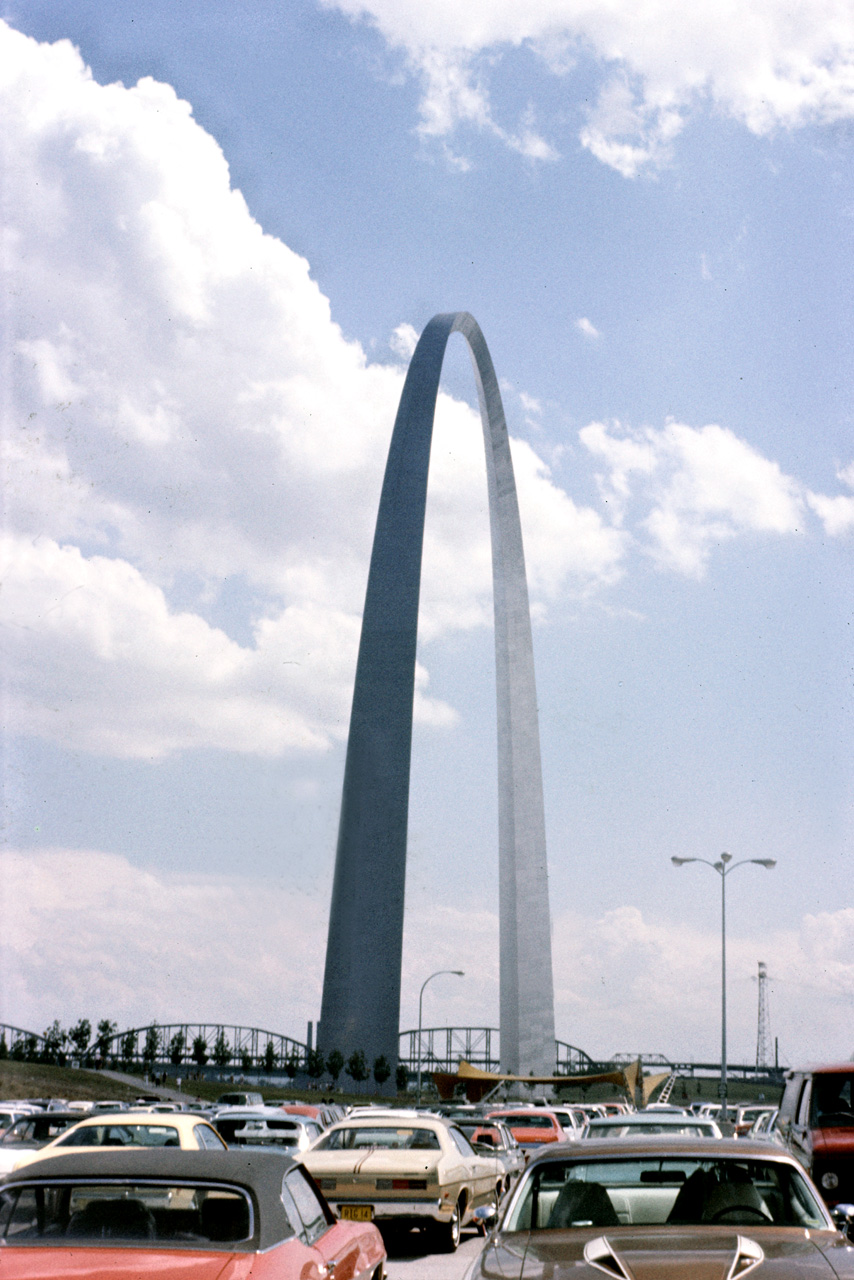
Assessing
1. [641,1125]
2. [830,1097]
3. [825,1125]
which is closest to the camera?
[641,1125]

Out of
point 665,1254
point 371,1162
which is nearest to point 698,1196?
point 665,1254

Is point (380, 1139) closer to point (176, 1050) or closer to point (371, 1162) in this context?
point (371, 1162)

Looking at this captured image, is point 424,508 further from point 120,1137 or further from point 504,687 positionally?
point 120,1137

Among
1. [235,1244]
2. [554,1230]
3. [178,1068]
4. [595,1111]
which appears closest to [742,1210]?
[554,1230]

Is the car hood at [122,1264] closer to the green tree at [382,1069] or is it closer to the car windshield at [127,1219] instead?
the car windshield at [127,1219]

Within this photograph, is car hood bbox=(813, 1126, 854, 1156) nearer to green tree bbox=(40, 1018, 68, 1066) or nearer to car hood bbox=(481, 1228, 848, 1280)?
car hood bbox=(481, 1228, 848, 1280)

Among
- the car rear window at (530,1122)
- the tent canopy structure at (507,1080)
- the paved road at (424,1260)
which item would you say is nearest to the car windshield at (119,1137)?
the paved road at (424,1260)
